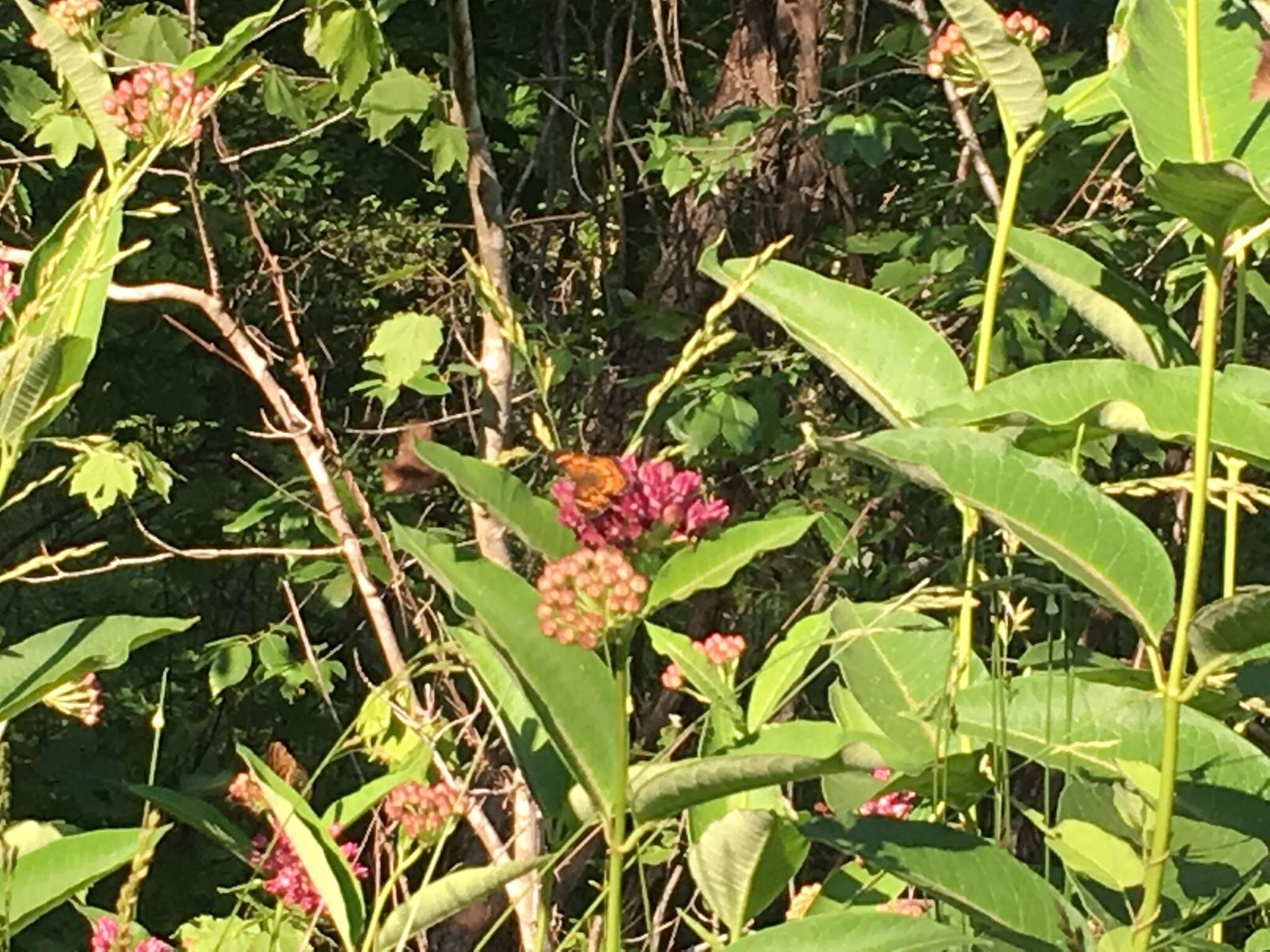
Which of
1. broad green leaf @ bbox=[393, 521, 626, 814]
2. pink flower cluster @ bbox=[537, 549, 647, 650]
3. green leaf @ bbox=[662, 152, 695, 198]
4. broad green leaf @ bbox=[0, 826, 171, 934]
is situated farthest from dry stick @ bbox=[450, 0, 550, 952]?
pink flower cluster @ bbox=[537, 549, 647, 650]

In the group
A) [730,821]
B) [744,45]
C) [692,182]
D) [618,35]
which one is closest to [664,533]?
[730,821]

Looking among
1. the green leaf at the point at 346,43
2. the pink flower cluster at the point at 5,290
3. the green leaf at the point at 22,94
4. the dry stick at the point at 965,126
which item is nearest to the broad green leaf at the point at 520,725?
the pink flower cluster at the point at 5,290

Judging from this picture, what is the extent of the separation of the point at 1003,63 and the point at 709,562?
0.47m

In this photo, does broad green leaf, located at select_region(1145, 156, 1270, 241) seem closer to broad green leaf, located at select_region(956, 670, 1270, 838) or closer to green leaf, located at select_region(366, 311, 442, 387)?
broad green leaf, located at select_region(956, 670, 1270, 838)

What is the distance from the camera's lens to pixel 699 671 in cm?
107

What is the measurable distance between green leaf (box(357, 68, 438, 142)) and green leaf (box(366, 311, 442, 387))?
0.32 metres

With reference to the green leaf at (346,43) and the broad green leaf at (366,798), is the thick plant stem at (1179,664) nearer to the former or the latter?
the broad green leaf at (366,798)

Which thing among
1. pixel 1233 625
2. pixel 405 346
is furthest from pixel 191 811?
pixel 405 346

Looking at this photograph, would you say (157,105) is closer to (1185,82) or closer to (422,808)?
(422,808)

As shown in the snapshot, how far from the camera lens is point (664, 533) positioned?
95 centimetres

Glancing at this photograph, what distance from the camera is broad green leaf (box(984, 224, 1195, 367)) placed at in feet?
3.83

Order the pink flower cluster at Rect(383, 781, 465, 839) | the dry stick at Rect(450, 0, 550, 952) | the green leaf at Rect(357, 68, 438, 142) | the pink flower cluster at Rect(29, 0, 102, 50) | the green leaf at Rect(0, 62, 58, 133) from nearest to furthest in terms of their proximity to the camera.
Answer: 1. the pink flower cluster at Rect(383, 781, 465, 839)
2. the pink flower cluster at Rect(29, 0, 102, 50)
3. the dry stick at Rect(450, 0, 550, 952)
4. the green leaf at Rect(357, 68, 438, 142)
5. the green leaf at Rect(0, 62, 58, 133)

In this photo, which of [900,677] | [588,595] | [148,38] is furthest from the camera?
[148,38]

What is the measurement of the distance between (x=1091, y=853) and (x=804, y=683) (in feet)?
0.63
